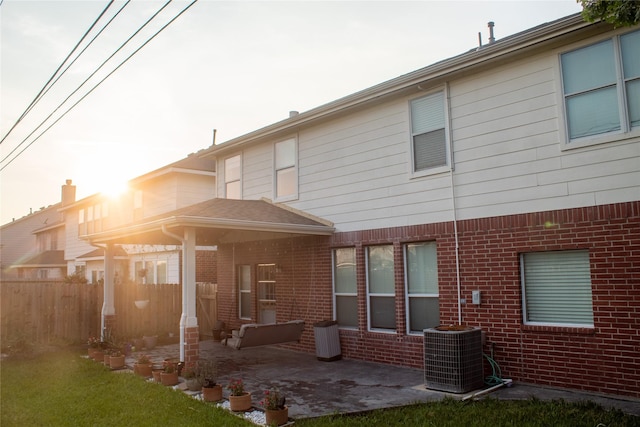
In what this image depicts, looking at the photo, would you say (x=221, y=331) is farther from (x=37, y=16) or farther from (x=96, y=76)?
(x=37, y=16)

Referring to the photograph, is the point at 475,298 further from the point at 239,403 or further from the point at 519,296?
→ the point at 239,403

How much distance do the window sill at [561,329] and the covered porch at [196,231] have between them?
16.4ft

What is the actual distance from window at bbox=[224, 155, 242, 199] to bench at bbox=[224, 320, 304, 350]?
513 centimetres

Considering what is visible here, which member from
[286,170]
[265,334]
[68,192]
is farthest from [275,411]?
[68,192]

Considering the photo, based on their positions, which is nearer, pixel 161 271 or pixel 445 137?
pixel 445 137

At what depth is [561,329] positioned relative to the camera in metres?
7.75

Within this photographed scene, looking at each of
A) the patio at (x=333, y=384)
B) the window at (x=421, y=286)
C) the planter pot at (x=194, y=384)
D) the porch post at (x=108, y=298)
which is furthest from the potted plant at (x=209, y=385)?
the porch post at (x=108, y=298)

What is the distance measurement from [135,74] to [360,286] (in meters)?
6.30

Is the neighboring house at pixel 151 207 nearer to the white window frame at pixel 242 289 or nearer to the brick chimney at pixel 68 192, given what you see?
the white window frame at pixel 242 289

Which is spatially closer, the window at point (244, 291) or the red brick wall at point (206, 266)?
the window at point (244, 291)

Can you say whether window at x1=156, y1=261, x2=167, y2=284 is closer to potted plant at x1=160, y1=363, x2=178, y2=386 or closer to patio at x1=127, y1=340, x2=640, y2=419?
patio at x1=127, y1=340, x2=640, y2=419

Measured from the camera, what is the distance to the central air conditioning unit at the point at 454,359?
7746 mm

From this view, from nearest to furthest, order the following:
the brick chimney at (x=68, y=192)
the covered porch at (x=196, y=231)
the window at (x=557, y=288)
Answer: the window at (x=557, y=288)
the covered porch at (x=196, y=231)
the brick chimney at (x=68, y=192)

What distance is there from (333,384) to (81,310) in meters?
9.10
